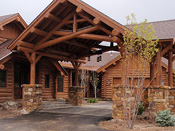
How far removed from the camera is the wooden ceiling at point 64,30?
11.3m

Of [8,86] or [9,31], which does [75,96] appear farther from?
[9,31]

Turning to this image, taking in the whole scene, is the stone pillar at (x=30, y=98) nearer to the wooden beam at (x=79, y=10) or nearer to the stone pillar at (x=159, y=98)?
the wooden beam at (x=79, y=10)

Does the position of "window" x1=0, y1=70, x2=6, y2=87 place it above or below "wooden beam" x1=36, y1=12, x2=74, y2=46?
below

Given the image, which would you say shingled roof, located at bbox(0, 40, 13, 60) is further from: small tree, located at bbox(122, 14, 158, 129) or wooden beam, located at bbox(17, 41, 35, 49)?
small tree, located at bbox(122, 14, 158, 129)

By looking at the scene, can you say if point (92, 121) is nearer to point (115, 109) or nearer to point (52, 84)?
point (115, 109)

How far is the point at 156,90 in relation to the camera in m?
10.5

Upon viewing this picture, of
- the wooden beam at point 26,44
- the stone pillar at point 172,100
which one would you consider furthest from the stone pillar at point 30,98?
the stone pillar at point 172,100

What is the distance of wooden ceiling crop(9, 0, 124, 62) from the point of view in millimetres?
11328

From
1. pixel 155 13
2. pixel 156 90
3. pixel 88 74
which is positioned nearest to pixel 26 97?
pixel 156 90

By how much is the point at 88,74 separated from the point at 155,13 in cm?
8544

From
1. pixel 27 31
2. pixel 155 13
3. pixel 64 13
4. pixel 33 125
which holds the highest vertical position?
pixel 155 13

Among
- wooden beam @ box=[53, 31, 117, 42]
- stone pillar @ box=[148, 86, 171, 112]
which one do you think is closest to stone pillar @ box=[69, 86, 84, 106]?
wooden beam @ box=[53, 31, 117, 42]

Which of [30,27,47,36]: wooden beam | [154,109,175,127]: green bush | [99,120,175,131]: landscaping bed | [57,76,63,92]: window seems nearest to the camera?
[99,120,175,131]: landscaping bed

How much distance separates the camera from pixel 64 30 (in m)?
13.5
